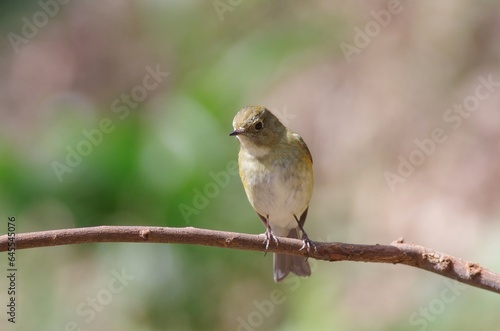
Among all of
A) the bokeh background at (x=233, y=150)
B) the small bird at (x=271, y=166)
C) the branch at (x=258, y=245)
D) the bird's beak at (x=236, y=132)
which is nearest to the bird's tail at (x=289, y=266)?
the small bird at (x=271, y=166)

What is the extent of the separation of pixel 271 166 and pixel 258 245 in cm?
149

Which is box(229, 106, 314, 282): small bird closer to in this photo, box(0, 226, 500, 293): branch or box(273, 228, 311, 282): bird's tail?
box(273, 228, 311, 282): bird's tail

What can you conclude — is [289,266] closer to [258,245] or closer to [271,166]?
[271,166]

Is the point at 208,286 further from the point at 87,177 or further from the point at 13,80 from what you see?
the point at 13,80

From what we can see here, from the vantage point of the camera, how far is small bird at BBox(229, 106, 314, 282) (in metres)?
4.48

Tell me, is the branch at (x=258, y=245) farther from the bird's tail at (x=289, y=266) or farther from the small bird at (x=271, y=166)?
the bird's tail at (x=289, y=266)

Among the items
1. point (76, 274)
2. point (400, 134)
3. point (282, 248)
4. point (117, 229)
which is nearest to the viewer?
point (117, 229)

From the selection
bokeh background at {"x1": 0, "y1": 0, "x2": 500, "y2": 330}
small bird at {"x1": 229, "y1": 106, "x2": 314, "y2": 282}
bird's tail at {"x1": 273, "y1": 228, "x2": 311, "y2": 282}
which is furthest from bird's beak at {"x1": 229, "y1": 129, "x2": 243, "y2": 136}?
bird's tail at {"x1": 273, "y1": 228, "x2": 311, "y2": 282}

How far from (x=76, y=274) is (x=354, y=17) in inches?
185

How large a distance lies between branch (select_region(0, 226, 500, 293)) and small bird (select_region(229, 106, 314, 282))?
120 centimetres

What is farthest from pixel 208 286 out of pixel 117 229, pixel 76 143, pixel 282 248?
pixel 117 229

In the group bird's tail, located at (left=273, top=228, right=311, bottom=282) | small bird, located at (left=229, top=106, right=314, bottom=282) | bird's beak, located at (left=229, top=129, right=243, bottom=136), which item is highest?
bird's beak, located at (left=229, top=129, right=243, bottom=136)

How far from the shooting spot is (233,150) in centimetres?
495

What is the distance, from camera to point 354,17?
9156 mm
